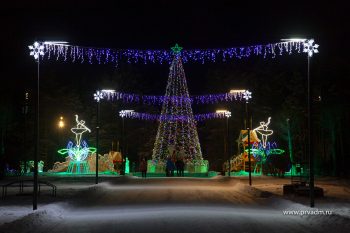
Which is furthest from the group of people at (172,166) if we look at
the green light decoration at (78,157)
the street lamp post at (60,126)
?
the street lamp post at (60,126)

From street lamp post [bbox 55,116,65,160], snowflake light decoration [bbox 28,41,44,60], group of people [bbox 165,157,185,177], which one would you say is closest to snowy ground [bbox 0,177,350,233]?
snowflake light decoration [bbox 28,41,44,60]

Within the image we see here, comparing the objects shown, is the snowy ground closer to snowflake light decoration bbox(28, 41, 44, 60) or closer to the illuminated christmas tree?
snowflake light decoration bbox(28, 41, 44, 60)

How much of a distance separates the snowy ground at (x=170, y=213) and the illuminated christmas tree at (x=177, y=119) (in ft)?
84.1

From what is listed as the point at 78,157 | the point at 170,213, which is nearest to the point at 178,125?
the point at 78,157

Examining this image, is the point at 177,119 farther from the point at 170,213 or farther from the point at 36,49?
the point at 170,213

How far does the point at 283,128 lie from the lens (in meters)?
74.0

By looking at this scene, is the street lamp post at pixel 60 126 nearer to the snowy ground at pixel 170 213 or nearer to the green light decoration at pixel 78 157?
the green light decoration at pixel 78 157

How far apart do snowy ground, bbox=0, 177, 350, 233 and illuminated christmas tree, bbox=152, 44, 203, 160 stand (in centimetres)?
2564

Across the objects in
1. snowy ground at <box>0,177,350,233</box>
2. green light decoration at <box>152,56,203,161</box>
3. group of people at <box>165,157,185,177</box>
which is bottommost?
snowy ground at <box>0,177,350,233</box>

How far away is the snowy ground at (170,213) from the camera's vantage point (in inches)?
645

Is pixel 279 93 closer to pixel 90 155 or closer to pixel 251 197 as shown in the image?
pixel 90 155

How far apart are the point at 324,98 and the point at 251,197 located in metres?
31.8

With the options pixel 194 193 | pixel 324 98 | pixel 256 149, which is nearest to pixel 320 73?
pixel 324 98

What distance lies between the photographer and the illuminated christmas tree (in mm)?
54750
